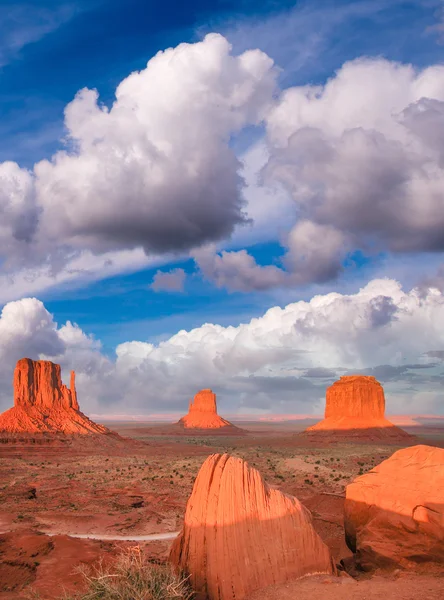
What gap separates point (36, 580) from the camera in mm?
15234

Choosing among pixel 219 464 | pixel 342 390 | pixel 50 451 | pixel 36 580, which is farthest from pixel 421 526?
pixel 342 390

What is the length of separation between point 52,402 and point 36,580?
8369cm

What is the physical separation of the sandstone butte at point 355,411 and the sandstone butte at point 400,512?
89606mm

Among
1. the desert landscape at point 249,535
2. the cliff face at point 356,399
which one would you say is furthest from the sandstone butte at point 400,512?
the cliff face at point 356,399

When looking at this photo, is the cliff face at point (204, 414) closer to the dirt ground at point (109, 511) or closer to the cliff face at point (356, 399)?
the cliff face at point (356, 399)

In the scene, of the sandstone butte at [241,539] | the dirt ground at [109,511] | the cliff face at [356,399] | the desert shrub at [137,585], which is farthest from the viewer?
the cliff face at [356,399]

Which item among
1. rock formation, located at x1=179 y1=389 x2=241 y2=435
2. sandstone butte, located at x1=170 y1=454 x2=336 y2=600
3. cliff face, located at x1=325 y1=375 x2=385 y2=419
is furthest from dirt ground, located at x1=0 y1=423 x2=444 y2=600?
rock formation, located at x1=179 y1=389 x2=241 y2=435

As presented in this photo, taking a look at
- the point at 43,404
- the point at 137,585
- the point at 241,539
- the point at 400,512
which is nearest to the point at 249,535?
the point at 241,539

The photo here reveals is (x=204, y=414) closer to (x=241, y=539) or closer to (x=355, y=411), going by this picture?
(x=355, y=411)

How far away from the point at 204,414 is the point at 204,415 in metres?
0.56

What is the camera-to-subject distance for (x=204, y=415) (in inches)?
6929

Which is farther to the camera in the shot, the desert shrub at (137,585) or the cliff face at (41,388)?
the cliff face at (41,388)

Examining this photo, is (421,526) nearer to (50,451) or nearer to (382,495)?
(382,495)

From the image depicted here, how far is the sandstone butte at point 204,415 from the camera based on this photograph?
563 feet
